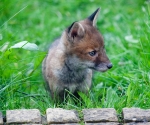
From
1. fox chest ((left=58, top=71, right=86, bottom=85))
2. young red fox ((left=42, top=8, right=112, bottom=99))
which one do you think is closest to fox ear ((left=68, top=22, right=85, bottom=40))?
young red fox ((left=42, top=8, right=112, bottom=99))

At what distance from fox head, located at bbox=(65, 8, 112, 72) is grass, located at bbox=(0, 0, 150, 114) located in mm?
386

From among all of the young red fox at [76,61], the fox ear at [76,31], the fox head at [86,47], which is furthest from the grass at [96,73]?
the fox ear at [76,31]

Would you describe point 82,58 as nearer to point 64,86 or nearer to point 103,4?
point 64,86

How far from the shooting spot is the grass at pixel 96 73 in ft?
19.3

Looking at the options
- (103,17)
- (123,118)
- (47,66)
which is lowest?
(123,118)

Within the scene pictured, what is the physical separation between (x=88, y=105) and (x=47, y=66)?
1.32m

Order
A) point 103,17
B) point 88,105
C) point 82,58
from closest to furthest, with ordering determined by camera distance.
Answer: point 88,105 < point 82,58 < point 103,17

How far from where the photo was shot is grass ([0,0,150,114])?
19.3ft

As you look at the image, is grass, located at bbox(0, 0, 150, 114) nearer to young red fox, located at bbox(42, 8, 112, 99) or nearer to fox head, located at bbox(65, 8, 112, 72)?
young red fox, located at bbox(42, 8, 112, 99)

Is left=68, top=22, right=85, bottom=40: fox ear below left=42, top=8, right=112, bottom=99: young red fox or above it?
above

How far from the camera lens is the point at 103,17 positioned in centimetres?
1031

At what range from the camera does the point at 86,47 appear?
6.49 meters

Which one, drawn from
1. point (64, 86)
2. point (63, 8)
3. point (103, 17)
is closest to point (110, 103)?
point (64, 86)

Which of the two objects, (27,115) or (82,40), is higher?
(82,40)
